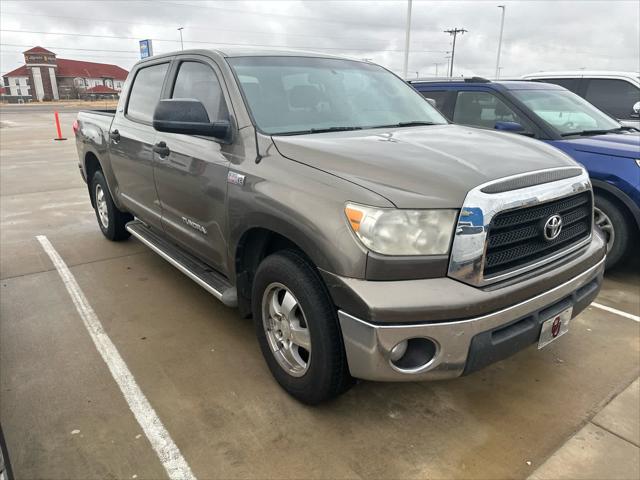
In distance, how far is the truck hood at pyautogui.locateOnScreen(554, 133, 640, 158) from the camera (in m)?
4.36

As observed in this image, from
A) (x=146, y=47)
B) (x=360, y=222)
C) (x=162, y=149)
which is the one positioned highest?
(x=146, y=47)

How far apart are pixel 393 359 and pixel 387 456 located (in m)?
0.55

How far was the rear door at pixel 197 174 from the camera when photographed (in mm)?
3066

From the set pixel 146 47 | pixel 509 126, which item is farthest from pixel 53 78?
pixel 509 126

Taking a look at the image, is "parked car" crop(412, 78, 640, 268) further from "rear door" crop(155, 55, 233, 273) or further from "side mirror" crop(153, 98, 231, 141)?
"side mirror" crop(153, 98, 231, 141)

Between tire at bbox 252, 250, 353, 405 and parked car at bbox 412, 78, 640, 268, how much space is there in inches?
129

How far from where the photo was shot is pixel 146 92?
14.4ft

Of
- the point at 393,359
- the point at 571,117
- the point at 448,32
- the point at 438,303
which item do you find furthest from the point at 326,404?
the point at 448,32

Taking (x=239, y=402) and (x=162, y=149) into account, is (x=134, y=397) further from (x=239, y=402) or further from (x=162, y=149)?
(x=162, y=149)

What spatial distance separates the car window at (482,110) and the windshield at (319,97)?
6.32 feet

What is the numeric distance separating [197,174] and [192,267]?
77 centimetres

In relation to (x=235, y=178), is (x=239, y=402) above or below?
below

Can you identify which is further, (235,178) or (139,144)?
(139,144)

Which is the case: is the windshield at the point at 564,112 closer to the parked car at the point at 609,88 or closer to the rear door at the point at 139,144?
the parked car at the point at 609,88
